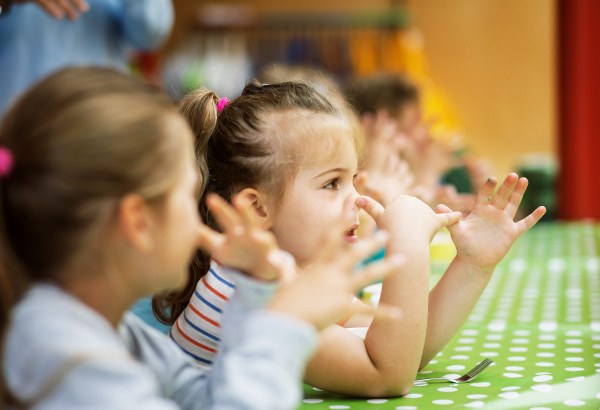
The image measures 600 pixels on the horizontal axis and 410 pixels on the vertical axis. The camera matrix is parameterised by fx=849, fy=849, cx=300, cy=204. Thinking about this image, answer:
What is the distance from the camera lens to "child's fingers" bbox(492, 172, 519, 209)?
1.12 m

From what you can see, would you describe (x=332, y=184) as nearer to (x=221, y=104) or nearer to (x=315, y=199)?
(x=315, y=199)

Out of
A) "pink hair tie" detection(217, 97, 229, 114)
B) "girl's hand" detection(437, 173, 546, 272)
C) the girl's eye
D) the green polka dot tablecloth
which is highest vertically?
"pink hair tie" detection(217, 97, 229, 114)

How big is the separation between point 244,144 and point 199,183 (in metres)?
0.08

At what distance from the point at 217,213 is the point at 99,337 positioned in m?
0.15

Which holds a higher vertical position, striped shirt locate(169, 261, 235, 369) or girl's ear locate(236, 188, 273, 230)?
girl's ear locate(236, 188, 273, 230)

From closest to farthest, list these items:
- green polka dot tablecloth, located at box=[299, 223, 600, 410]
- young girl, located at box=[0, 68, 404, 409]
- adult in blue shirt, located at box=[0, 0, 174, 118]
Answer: young girl, located at box=[0, 68, 404, 409]
green polka dot tablecloth, located at box=[299, 223, 600, 410]
adult in blue shirt, located at box=[0, 0, 174, 118]

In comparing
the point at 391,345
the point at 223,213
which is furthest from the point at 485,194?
the point at 223,213

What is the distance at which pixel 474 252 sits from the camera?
3.67 ft

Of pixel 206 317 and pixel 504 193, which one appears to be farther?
pixel 504 193

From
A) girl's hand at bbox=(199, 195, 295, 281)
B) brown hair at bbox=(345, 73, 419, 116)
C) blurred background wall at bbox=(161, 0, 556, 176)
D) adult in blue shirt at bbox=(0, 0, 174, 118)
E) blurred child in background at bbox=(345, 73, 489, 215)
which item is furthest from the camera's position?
blurred background wall at bbox=(161, 0, 556, 176)

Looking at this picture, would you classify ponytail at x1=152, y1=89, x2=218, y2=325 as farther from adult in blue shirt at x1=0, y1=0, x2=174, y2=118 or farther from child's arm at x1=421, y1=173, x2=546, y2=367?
adult in blue shirt at x1=0, y1=0, x2=174, y2=118

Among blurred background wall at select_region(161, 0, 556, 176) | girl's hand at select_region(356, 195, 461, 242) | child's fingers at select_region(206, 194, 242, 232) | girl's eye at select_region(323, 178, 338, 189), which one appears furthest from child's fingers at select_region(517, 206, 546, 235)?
blurred background wall at select_region(161, 0, 556, 176)

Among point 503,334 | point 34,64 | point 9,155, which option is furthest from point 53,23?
point 9,155

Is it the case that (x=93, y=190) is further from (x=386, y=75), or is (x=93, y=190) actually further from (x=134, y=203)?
(x=386, y=75)
